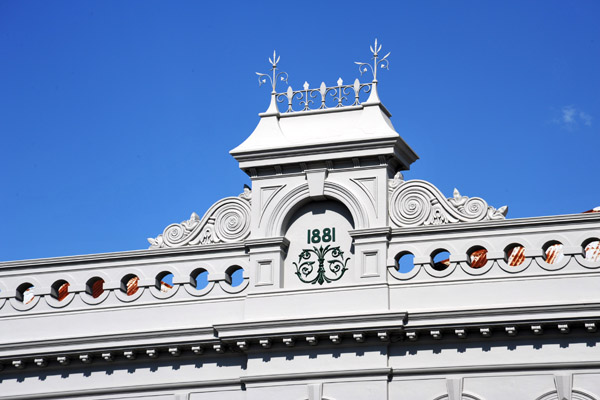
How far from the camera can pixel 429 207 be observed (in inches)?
1228

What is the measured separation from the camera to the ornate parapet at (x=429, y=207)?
30812 mm

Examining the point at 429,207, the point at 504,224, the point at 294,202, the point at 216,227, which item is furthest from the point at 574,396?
the point at 216,227

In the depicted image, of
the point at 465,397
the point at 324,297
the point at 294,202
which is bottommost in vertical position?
the point at 465,397

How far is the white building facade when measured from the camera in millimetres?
29438

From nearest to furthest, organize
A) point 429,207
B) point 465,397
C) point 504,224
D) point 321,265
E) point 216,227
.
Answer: point 465,397, point 504,224, point 429,207, point 321,265, point 216,227

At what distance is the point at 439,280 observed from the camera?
100.0 ft

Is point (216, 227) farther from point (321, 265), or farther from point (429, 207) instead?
point (429, 207)

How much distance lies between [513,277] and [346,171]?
4.60 metres

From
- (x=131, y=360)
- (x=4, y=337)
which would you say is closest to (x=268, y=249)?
(x=131, y=360)

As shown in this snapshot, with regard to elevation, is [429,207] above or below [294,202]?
below

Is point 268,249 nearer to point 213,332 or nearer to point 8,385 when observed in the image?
point 213,332

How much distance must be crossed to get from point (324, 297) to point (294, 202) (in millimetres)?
2446

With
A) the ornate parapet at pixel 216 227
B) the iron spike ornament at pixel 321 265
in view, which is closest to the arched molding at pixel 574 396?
the iron spike ornament at pixel 321 265

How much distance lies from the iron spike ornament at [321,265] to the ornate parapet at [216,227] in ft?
4.98
